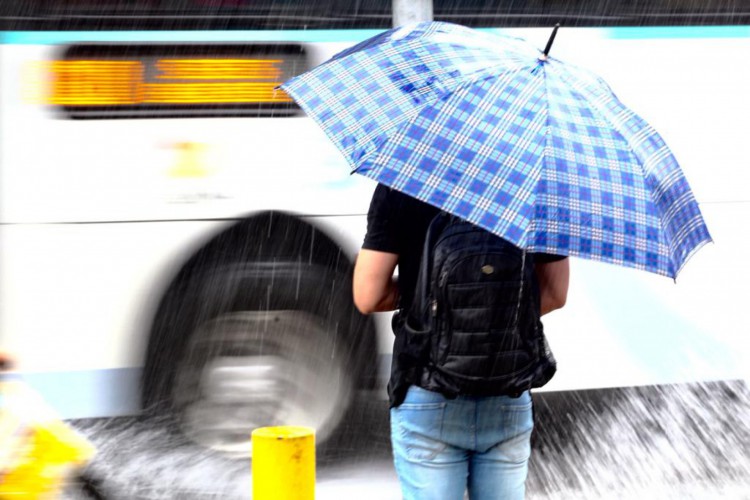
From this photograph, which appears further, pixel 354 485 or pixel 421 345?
pixel 354 485

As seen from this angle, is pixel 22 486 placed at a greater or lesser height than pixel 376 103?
lesser

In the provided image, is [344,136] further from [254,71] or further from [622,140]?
[254,71]

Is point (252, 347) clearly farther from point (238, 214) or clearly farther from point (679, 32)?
point (679, 32)

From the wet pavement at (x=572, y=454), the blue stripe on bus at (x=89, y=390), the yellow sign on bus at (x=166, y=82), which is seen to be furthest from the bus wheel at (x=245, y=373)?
the yellow sign on bus at (x=166, y=82)

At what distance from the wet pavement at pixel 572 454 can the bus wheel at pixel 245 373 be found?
0.16 m

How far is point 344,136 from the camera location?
260cm

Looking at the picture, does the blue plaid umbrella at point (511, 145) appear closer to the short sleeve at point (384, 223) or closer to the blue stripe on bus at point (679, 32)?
the short sleeve at point (384, 223)

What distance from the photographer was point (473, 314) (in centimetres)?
253

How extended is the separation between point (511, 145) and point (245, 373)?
317cm

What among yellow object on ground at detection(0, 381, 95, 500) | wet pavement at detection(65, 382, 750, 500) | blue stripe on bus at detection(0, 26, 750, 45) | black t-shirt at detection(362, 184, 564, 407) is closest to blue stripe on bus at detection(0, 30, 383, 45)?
blue stripe on bus at detection(0, 26, 750, 45)

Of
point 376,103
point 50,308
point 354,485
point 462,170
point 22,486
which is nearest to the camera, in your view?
point 462,170

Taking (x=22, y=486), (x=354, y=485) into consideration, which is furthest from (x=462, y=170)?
(x=354, y=485)

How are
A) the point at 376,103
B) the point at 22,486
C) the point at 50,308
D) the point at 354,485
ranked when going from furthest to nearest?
the point at 354,485 → the point at 50,308 → the point at 22,486 → the point at 376,103

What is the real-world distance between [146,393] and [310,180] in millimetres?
1253
